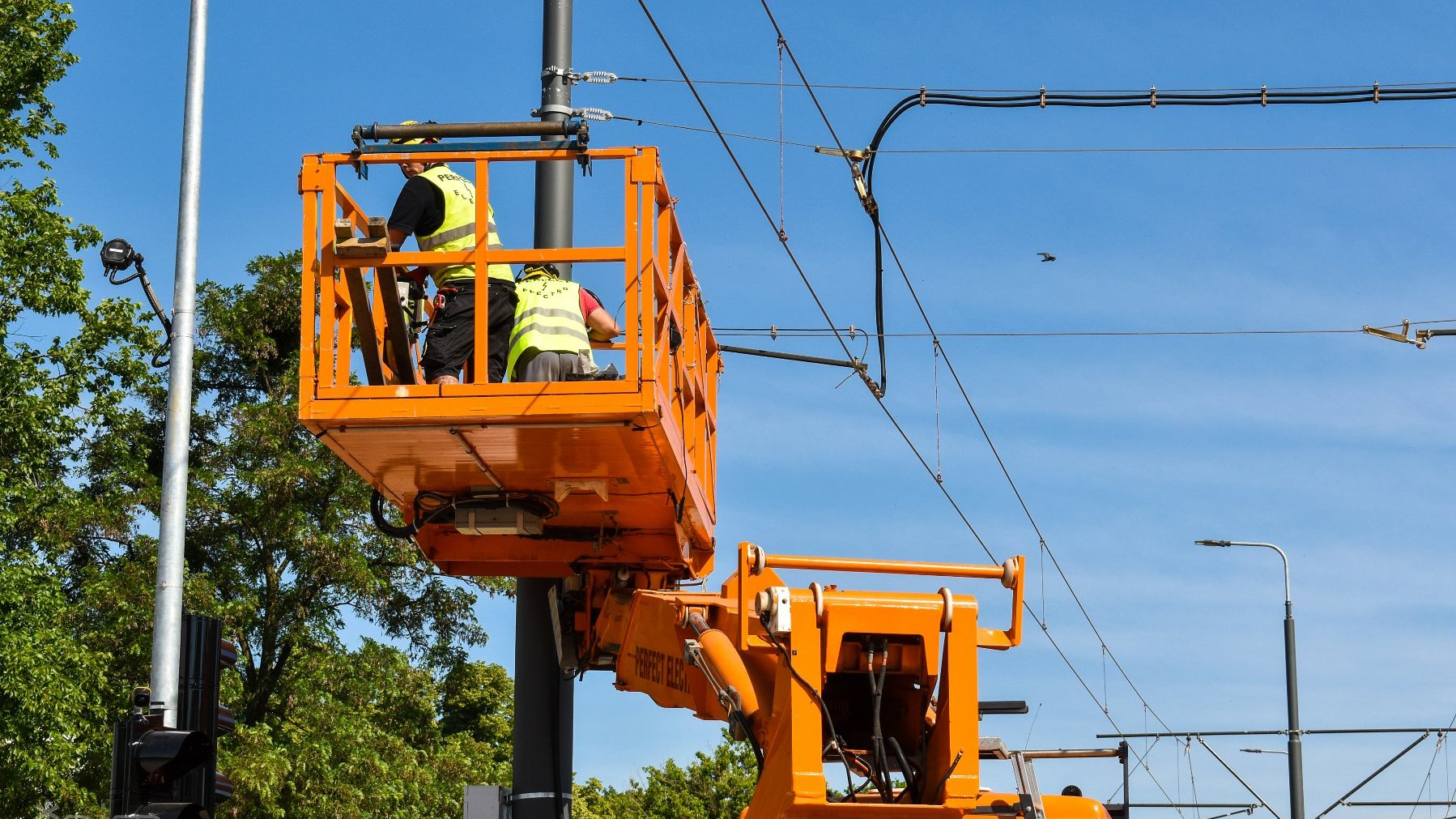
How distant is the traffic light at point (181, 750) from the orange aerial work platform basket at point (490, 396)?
4.34ft

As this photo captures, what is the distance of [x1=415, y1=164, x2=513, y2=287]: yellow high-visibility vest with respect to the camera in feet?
30.9

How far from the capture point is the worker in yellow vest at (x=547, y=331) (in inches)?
356

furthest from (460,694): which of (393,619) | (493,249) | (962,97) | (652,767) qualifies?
(493,249)

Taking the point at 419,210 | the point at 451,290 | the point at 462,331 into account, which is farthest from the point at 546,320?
the point at 419,210

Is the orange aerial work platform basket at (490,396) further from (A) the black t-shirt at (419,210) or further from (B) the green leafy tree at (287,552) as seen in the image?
(B) the green leafy tree at (287,552)

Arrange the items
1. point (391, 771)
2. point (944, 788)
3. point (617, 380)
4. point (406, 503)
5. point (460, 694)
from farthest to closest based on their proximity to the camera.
A: point (460, 694) < point (391, 771) < point (406, 503) < point (617, 380) < point (944, 788)

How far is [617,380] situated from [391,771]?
20.2 meters

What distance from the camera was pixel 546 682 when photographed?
33.8 feet

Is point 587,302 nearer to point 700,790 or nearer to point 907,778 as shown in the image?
point 907,778

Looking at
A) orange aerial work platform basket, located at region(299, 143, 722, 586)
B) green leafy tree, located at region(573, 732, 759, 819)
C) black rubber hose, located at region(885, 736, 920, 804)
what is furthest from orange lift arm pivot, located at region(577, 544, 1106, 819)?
green leafy tree, located at region(573, 732, 759, 819)

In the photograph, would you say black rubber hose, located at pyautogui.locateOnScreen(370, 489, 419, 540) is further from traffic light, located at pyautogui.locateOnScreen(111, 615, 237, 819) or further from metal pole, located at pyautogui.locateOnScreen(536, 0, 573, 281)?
metal pole, located at pyautogui.locateOnScreen(536, 0, 573, 281)

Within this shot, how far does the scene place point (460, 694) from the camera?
5819 centimetres

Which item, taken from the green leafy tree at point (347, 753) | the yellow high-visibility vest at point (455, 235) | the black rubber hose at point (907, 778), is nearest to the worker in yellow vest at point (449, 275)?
the yellow high-visibility vest at point (455, 235)

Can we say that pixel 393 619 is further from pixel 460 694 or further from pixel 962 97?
pixel 460 694
